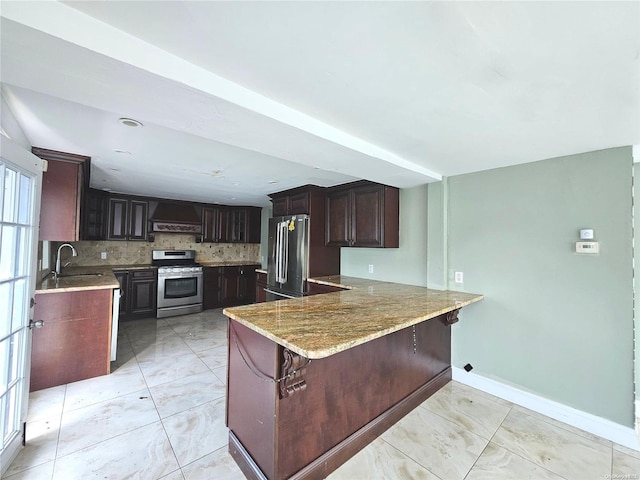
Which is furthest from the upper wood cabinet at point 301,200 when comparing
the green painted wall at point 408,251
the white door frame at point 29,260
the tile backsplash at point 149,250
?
the white door frame at point 29,260

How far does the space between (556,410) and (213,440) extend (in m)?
2.73

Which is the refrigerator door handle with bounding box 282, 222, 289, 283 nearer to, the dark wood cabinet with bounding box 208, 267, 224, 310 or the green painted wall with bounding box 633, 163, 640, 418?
the dark wood cabinet with bounding box 208, 267, 224, 310

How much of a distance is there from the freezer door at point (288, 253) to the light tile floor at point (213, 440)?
1566 millimetres

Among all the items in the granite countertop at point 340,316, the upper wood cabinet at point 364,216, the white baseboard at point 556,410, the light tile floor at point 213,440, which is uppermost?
the upper wood cabinet at point 364,216

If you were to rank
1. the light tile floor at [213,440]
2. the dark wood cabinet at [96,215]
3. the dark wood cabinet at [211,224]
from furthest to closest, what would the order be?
→ the dark wood cabinet at [211,224] < the dark wood cabinet at [96,215] < the light tile floor at [213,440]

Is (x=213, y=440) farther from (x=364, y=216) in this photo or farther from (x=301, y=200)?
(x=301, y=200)

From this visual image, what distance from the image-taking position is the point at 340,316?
183cm

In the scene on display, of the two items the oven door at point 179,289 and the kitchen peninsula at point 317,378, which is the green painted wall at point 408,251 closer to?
the kitchen peninsula at point 317,378

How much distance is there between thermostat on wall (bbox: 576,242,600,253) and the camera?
6.97ft

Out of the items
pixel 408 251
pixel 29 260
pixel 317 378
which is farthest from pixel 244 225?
pixel 317 378

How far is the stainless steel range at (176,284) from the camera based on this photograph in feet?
16.1

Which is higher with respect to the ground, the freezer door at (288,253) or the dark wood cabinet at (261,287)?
the freezer door at (288,253)

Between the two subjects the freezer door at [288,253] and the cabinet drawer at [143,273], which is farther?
the cabinet drawer at [143,273]

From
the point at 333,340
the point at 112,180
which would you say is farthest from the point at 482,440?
the point at 112,180
